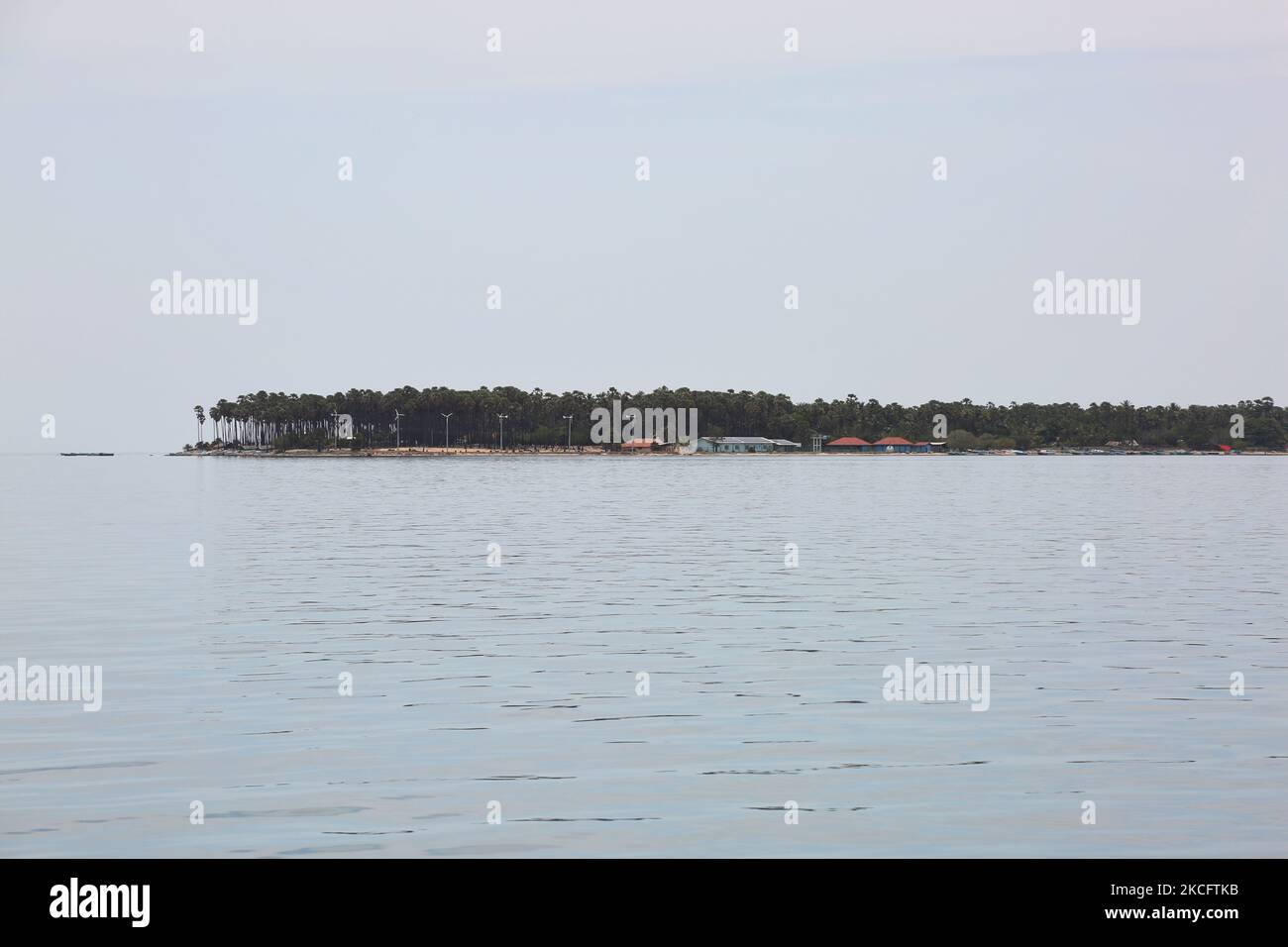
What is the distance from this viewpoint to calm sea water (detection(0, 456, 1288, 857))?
14.9 m

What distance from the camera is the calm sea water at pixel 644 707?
49.0 ft

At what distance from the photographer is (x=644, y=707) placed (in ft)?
70.2

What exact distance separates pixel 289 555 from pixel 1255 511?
6146 cm

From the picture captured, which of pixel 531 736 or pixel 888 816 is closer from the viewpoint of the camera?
pixel 888 816

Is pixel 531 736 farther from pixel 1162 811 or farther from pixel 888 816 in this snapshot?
pixel 1162 811

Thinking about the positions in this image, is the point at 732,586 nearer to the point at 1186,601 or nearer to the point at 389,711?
the point at 1186,601

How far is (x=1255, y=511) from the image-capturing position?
86125mm
